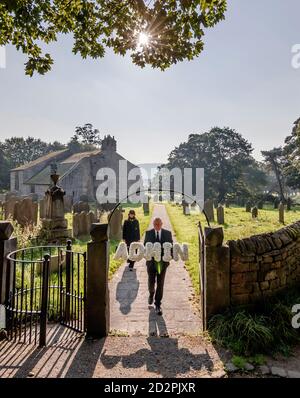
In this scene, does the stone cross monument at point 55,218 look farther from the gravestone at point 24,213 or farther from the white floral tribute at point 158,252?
the white floral tribute at point 158,252

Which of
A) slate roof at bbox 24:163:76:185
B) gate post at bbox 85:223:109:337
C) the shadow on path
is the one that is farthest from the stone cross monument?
slate roof at bbox 24:163:76:185

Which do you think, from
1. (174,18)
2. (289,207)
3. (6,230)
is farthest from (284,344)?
(289,207)

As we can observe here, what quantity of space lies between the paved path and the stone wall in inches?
46.6

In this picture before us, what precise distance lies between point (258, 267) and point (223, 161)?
5109 centimetres

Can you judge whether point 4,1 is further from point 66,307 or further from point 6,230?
point 66,307

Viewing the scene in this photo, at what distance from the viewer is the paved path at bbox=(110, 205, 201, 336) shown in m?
5.46

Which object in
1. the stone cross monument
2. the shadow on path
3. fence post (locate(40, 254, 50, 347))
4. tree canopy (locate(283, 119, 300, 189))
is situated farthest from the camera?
tree canopy (locate(283, 119, 300, 189))

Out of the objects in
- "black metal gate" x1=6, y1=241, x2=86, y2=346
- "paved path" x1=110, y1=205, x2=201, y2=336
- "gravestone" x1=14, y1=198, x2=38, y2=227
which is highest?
→ "gravestone" x1=14, y1=198, x2=38, y2=227

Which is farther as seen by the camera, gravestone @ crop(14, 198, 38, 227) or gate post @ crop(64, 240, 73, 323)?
gravestone @ crop(14, 198, 38, 227)

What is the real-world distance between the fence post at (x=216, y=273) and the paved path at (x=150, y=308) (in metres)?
0.69

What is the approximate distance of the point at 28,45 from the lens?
5984mm

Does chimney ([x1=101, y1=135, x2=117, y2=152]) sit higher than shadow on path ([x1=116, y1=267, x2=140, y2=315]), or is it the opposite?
chimney ([x1=101, y1=135, x2=117, y2=152])

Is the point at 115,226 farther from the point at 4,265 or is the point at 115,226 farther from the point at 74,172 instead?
the point at 74,172

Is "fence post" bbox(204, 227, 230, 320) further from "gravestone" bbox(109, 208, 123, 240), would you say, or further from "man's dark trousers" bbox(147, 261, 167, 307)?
"gravestone" bbox(109, 208, 123, 240)
